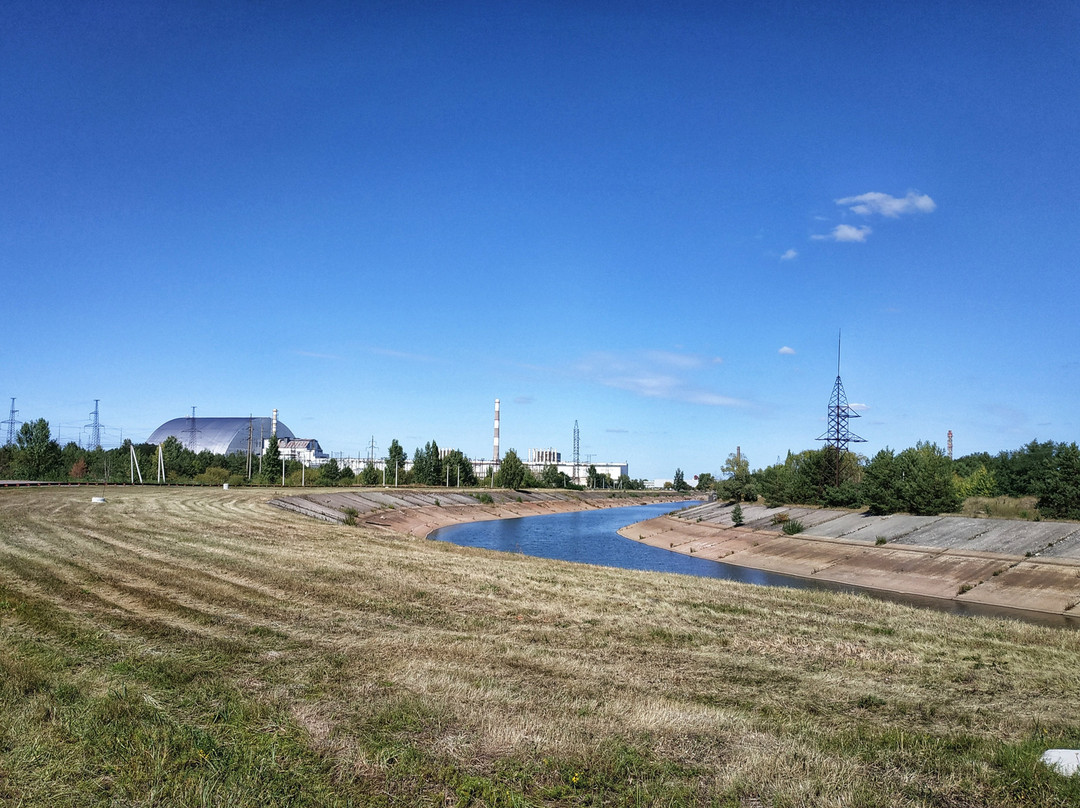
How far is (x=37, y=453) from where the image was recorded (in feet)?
349

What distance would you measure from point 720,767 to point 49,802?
7245 mm

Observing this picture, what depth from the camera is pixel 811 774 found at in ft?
26.0

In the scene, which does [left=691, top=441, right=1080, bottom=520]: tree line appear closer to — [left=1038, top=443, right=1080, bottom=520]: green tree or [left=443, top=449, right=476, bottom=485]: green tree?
[left=1038, top=443, right=1080, bottom=520]: green tree

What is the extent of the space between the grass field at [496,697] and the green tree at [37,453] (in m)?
102

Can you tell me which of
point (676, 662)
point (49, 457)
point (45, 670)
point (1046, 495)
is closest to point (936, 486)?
point (1046, 495)

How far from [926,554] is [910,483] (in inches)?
605

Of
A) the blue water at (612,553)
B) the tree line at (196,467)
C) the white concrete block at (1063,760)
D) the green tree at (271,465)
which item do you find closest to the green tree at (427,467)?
the tree line at (196,467)

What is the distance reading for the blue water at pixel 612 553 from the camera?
34.3 m

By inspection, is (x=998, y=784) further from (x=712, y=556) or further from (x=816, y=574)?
(x=712, y=556)

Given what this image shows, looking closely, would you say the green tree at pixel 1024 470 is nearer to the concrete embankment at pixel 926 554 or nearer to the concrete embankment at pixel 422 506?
the concrete embankment at pixel 926 554

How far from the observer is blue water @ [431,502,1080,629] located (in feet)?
112

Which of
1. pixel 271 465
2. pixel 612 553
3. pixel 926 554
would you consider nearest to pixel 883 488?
pixel 926 554

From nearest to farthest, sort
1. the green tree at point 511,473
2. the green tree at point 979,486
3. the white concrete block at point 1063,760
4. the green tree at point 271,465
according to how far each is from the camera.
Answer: the white concrete block at point 1063,760 → the green tree at point 979,486 → the green tree at point 271,465 → the green tree at point 511,473

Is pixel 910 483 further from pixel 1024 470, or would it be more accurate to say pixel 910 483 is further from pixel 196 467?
pixel 196 467
